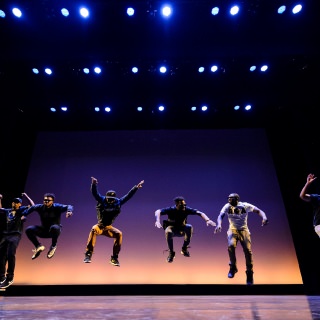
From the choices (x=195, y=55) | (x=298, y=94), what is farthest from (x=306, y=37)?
(x=195, y=55)

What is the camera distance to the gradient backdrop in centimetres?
638

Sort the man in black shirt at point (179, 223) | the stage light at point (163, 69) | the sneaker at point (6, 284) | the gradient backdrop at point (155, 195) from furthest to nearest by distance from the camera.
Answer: the gradient backdrop at point (155, 195)
the stage light at point (163, 69)
the man in black shirt at point (179, 223)
the sneaker at point (6, 284)

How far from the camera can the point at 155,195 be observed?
735cm

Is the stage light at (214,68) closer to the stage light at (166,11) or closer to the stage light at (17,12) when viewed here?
the stage light at (166,11)

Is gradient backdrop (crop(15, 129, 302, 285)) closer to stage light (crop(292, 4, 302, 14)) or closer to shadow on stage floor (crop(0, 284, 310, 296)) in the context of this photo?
shadow on stage floor (crop(0, 284, 310, 296))

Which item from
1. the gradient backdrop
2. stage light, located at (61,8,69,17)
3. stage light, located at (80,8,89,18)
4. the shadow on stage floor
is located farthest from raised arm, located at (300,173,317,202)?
stage light, located at (61,8,69,17)

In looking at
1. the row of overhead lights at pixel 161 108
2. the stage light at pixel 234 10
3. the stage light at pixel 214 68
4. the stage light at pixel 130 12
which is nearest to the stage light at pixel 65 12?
the stage light at pixel 130 12

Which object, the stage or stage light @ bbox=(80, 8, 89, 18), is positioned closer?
the stage

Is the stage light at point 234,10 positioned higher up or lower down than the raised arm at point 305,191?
higher up

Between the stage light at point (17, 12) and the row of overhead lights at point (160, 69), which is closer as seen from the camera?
the stage light at point (17, 12)

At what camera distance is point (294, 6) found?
16.2ft

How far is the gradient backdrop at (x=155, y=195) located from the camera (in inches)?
251

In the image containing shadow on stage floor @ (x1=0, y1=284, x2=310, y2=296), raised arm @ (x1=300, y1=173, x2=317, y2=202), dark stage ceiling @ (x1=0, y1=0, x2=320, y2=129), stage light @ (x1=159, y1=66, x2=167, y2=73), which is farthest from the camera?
stage light @ (x1=159, y1=66, x2=167, y2=73)

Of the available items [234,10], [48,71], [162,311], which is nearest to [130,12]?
[234,10]
